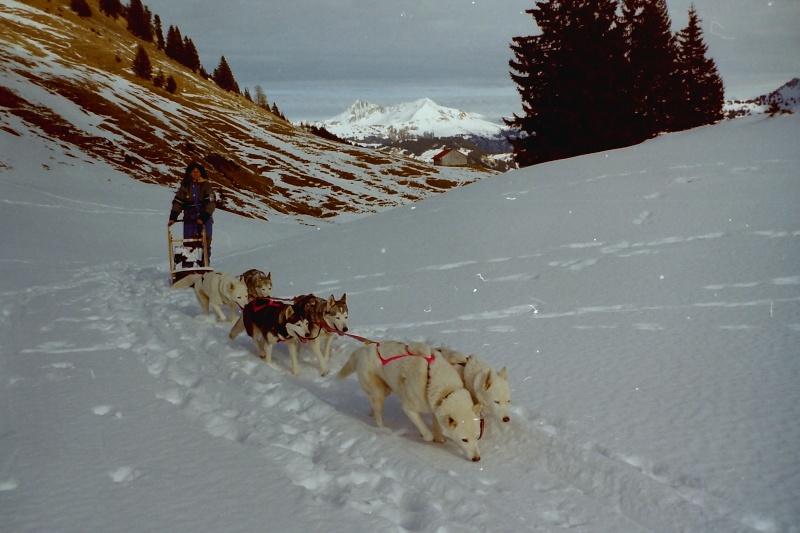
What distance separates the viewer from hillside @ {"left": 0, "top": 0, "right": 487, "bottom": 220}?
38688 millimetres

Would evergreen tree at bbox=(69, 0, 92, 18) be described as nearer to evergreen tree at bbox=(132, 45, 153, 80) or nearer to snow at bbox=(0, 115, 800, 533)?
evergreen tree at bbox=(132, 45, 153, 80)

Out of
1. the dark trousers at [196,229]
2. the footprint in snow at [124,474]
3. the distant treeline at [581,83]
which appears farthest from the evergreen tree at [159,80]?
the footprint in snow at [124,474]

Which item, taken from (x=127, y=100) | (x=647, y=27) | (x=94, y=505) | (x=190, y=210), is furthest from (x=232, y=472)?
(x=127, y=100)

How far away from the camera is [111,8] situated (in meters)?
86.3

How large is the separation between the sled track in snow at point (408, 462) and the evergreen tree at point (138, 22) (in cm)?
9656

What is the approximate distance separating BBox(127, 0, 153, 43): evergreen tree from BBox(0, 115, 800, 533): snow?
89737 millimetres

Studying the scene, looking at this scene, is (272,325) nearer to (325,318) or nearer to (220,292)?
(325,318)

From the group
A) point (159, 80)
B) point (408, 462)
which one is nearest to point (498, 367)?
point (408, 462)

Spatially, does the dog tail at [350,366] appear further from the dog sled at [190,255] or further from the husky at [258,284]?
the dog sled at [190,255]

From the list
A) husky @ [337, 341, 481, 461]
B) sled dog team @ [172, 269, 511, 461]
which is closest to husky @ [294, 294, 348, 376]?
sled dog team @ [172, 269, 511, 461]

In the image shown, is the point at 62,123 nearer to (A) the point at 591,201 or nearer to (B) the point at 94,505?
(A) the point at 591,201

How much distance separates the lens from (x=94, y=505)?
326 centimetres

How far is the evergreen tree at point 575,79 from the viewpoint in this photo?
2392 cm

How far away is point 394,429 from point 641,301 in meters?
3.92
